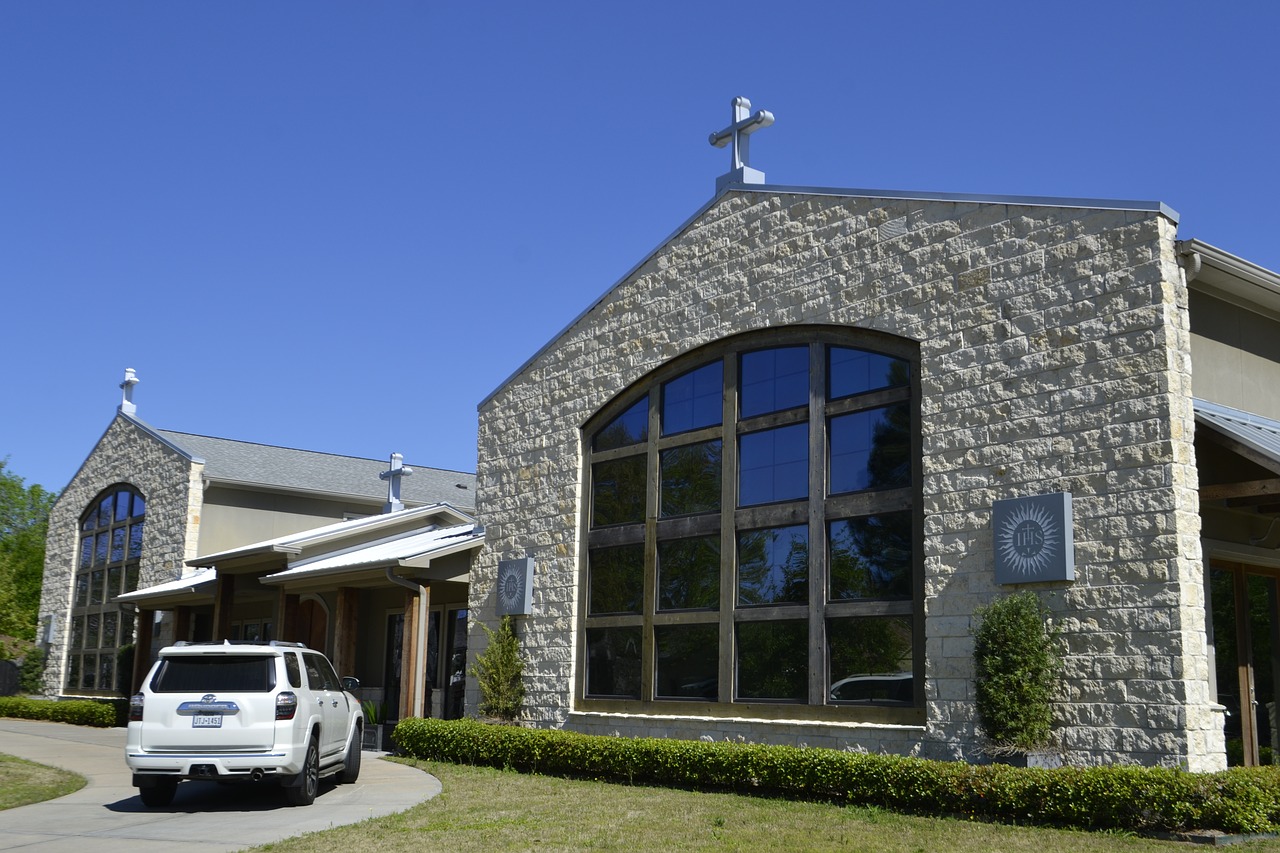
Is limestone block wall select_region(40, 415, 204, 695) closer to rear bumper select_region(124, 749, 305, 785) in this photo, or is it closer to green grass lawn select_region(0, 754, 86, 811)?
green grass lawn select_region(0, 754, 86, 811)

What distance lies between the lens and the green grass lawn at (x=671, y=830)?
10172 mm

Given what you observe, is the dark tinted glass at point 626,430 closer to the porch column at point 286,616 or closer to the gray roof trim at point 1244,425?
the gray roof trim at point 1244,425

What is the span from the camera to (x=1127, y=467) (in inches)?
474

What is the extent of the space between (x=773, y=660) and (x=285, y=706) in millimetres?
6075

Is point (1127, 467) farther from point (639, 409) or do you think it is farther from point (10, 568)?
point (10, 568)

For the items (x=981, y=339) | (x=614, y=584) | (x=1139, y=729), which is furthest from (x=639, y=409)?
(x=1139, y=729)

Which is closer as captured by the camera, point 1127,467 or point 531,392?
point 1127,467

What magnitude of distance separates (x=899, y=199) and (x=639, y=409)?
17.5 ft

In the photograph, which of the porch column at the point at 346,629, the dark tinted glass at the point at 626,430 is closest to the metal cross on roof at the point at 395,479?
the porch column at the point at 346,629

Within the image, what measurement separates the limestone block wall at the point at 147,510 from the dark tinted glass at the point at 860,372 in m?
19.9

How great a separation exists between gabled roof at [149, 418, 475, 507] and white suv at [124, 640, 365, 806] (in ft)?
58.9

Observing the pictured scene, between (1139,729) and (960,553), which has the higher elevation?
(960,553)

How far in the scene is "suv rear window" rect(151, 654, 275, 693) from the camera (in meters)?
12.9

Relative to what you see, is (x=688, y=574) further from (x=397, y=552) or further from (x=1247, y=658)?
(x=1247, y=658)
